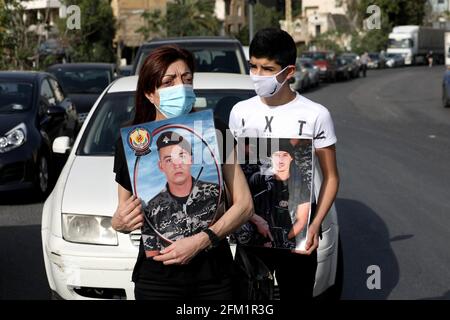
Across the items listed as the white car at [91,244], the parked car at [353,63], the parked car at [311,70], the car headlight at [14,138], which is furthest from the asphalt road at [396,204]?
the parked car at [353,63]

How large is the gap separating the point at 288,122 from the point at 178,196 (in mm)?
852

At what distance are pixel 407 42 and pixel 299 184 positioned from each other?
69.4 m

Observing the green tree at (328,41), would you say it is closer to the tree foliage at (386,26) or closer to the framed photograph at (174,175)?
the tree foliage at (386,26)

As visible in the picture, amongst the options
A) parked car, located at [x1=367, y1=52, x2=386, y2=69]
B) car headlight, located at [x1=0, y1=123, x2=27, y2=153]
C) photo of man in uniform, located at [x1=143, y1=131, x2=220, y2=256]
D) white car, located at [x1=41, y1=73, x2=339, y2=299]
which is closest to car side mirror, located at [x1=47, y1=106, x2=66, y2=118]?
car headlight, located at [x1=0, y1=123, x2=27, y2=153]

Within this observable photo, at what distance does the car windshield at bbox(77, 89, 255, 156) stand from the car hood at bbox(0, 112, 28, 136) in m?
3.52

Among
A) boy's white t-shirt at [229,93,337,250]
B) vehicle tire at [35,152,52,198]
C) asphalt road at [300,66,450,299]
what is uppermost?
boy's white t-shirt at [229,93,337,250]

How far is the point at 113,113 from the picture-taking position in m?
7.12

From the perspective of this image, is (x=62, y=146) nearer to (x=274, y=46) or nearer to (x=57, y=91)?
(x=274, y=46)

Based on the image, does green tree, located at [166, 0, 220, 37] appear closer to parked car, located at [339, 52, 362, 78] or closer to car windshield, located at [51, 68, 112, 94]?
parked car, located at [339, 52, 362, 78]

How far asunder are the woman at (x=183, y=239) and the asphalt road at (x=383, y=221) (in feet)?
10.4

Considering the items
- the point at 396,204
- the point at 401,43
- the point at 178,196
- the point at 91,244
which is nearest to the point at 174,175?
the point at 178,196

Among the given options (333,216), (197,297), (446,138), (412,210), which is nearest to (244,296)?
(197,297)

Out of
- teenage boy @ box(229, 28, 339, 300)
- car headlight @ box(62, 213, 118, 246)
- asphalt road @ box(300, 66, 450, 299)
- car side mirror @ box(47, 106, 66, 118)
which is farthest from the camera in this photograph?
car side mirror @ box(47, 106, 66, 118)

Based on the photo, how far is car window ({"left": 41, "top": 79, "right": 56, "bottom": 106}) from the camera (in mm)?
11961
